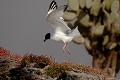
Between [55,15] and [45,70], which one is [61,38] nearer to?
[55,15]

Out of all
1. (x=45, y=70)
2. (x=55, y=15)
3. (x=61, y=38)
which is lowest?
(x=45, y=70)

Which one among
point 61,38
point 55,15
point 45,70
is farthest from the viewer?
point 61,38

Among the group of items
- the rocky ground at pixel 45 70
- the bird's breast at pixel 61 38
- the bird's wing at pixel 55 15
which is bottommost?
the rocky ground at pixel 45 70

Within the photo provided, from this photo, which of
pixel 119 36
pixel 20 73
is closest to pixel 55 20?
pixel 20 73

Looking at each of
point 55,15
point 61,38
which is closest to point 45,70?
point 55,15

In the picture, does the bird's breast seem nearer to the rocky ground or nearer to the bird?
the bird

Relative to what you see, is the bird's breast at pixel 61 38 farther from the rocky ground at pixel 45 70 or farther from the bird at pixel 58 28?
the rocky ground at pixel 45 70

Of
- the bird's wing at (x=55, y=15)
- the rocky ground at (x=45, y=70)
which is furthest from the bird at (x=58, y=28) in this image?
the rocky ground at (x=45, y=70)

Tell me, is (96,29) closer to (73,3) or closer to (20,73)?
(73,3)

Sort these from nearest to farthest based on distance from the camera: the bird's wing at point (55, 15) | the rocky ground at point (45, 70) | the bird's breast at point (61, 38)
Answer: the rocky ground at point (45, 70)
the bird's wing at point (55, 15)
the bird's breast at point (61, 38)

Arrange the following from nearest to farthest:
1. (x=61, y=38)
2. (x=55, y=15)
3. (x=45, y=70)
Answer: (x=45, y=70) → (x=55, y=15) → (x=61, y=38)

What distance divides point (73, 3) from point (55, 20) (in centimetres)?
772

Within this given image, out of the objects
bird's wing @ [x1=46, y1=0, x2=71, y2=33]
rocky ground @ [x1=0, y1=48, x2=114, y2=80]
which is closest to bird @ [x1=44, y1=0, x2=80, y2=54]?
bird's wing @ [x1=46, y1=0, x2=71, y2=33]

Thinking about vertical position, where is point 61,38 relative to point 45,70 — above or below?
above
